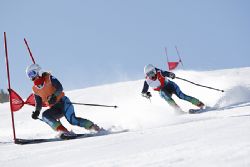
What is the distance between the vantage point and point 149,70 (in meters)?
10.8

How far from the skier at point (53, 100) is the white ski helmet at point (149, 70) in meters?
2.99

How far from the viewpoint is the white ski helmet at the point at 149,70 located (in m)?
10.8

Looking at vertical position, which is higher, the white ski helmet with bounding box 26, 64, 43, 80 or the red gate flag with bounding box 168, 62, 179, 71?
the white ski helmet with bounding box 26, 64, 43, 80

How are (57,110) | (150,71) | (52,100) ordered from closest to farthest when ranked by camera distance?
1. (52,100)
2. (57,110)
3. (150,71)

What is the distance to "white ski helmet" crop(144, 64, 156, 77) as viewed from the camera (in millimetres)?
10805

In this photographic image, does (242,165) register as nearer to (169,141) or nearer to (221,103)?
(169,141)

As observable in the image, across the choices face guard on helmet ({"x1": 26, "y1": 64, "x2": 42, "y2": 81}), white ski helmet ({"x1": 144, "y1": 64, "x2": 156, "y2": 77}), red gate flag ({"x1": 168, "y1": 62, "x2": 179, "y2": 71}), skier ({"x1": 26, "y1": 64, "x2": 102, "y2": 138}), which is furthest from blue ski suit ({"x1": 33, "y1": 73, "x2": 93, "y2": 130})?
red gate flag ({"x1": 168, "y1": 62, "x2": 179, "y2": 71})

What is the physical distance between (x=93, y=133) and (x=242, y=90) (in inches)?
215

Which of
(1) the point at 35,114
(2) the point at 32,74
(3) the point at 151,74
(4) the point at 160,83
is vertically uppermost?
(2) the point at 32,74

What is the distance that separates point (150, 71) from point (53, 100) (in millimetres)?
3389

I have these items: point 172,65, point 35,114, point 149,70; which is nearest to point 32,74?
point 35,114

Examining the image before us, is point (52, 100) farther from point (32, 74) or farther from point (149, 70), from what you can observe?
point (149, 70)

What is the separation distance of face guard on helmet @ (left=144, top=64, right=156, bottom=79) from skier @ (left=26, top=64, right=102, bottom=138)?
2.99m

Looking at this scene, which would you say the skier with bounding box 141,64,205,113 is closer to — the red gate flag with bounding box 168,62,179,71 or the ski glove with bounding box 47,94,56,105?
the ski glove with bounding box 47,94,56,105
